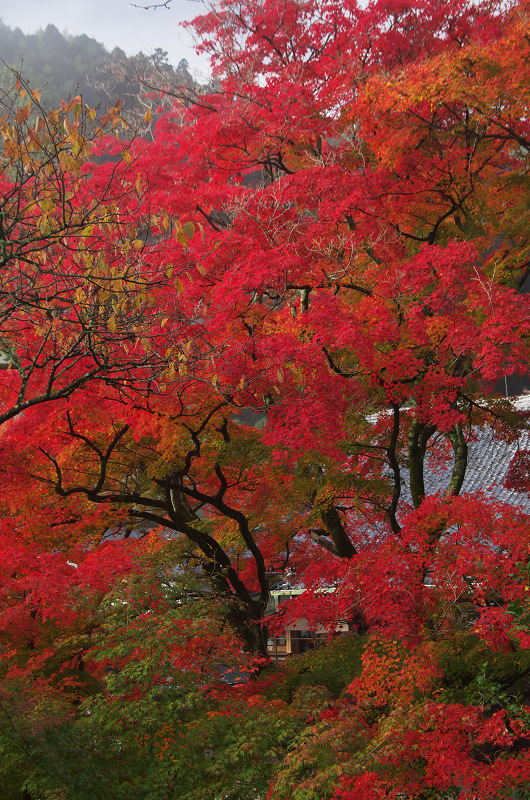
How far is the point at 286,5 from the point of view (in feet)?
33.8

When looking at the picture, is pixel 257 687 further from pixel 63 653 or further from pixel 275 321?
pixel 275 321

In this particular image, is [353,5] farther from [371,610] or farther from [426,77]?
[371,610]

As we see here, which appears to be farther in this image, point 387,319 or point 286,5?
point 286,5

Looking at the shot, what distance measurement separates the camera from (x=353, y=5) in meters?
10.3

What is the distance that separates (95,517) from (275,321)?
396 centimetres

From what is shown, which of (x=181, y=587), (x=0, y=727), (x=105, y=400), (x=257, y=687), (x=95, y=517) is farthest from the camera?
(x=95, y=517)

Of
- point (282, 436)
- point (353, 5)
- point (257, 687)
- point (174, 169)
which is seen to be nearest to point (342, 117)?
point (353, 5)

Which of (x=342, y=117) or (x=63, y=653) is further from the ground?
(x=342, y=117)

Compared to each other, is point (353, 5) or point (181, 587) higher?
point (353, 5)

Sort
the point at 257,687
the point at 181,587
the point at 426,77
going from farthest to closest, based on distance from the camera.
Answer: the point at 257,687 < the point at 426,77 < the point at 181,587

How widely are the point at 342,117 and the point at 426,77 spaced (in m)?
2.49

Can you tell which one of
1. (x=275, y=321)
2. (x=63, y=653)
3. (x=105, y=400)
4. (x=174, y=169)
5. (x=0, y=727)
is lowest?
(x=0, y=727)

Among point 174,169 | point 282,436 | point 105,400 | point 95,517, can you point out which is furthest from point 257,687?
point 174,169

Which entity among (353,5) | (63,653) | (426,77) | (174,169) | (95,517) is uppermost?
(353,5)
